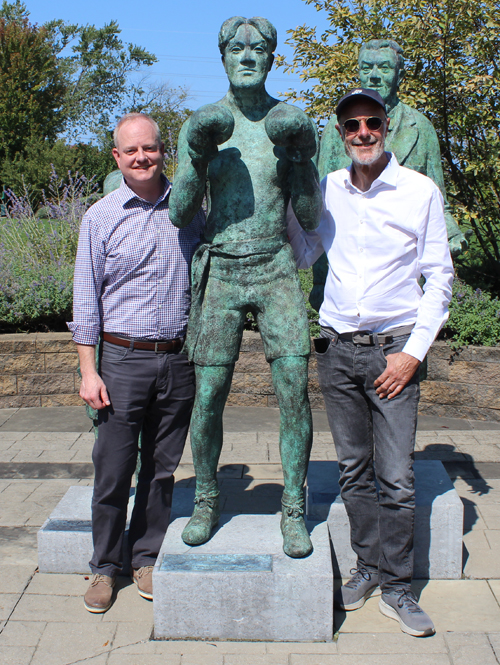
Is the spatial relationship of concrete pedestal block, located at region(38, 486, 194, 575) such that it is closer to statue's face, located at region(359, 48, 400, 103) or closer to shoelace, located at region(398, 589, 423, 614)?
shoelace, located at region(398, 589, 423, 614)

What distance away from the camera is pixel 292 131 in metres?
2.52

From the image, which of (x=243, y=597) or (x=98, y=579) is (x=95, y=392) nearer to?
(x=98, y=579)

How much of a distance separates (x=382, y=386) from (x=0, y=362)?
4339 mm

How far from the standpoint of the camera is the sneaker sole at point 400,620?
2.81 meters

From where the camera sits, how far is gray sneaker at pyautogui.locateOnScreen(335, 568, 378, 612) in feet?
9.96

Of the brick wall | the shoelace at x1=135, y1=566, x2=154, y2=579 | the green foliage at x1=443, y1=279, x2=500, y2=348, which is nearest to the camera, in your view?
the shoelace at x1=135, y1=566, x2=154, y2=579

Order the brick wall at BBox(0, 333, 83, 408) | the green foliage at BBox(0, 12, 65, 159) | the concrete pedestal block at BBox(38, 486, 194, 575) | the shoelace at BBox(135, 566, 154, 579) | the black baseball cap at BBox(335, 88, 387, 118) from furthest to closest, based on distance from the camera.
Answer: the green foliage at BBox(0, 12, 65, 159) < the brick wall at BBox(0, 333, 83, 408) < the concrete pedestal block at BBox(38, 486, 194, 575) < the shoelace at BBox(135, 566, 154, 579) < the black baseball cap at BBox(335, 88, 387, 118)

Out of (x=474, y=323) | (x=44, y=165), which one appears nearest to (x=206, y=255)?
(x=474, y=323)

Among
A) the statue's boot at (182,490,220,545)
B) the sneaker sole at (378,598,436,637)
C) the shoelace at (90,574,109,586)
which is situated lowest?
the sneaker sole at (378,598,436,637)

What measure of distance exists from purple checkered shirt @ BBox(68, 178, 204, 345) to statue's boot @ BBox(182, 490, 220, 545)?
0.76 metres

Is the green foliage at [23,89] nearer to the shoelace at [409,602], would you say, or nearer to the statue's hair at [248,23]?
the statue's hair at [248,23]

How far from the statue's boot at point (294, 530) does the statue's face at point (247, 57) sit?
1.81m

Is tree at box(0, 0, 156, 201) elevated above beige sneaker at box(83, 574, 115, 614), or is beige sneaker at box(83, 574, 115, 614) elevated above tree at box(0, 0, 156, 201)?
tree at box(0, 0, 156, 201)

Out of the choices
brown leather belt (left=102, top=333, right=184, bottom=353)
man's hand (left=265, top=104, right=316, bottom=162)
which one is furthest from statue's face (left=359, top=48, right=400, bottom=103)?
brown leather belt (left=102, top=333, right=184, bottom=353)
